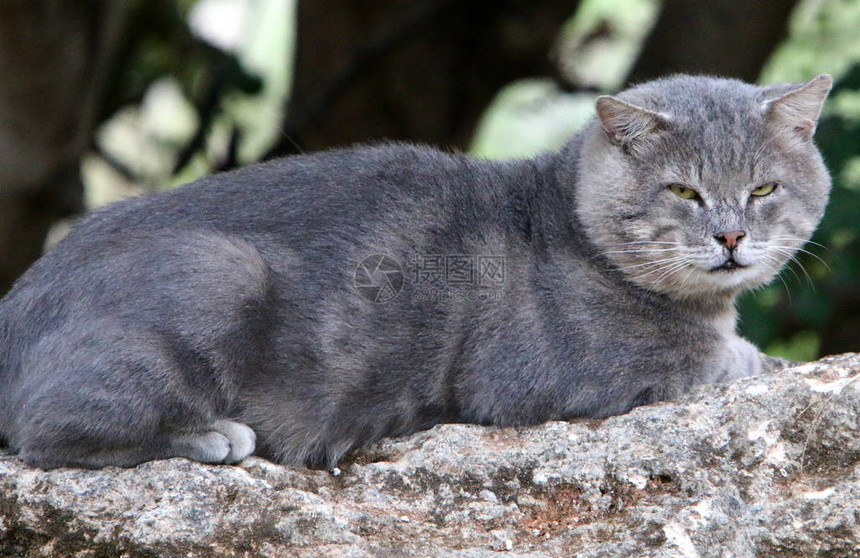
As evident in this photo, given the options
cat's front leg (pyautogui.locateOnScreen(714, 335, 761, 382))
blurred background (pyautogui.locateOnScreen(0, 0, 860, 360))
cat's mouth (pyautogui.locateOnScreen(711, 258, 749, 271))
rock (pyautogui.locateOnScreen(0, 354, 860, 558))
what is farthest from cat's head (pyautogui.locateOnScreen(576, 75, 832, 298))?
blurred background (pyautogui.locateOnScreen(0, 0, 860, 360))

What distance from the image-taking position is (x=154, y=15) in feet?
21.7

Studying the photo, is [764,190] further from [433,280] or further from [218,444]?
[218,444]

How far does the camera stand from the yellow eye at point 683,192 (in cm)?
335

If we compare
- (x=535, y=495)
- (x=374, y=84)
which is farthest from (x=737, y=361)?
(x=374, y=84)

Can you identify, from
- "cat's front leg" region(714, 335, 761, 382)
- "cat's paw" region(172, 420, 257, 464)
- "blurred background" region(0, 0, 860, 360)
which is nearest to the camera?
"cat's paw" region(172, 420, 257, 464)

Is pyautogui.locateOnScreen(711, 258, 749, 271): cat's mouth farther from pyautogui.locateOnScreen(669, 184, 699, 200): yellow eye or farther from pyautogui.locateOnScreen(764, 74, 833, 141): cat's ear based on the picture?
pyautogui.locateOnScreen(764, 74, 833, 141): cat's ear

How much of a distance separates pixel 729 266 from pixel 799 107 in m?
0.59

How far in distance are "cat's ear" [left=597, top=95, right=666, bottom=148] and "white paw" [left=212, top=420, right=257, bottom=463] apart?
1495mm

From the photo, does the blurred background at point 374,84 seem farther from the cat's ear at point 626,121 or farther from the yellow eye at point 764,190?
the cat's ear at point 626,121

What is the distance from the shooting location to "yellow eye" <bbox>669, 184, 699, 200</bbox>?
335cm

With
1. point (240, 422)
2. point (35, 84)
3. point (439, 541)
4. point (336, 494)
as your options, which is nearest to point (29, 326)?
point (240, 422)

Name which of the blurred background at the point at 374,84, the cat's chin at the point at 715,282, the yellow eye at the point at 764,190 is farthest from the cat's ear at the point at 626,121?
the blurred background at the point at 374,84

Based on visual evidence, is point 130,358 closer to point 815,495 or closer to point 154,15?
point 815,495

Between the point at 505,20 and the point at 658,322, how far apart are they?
346 centimetres
